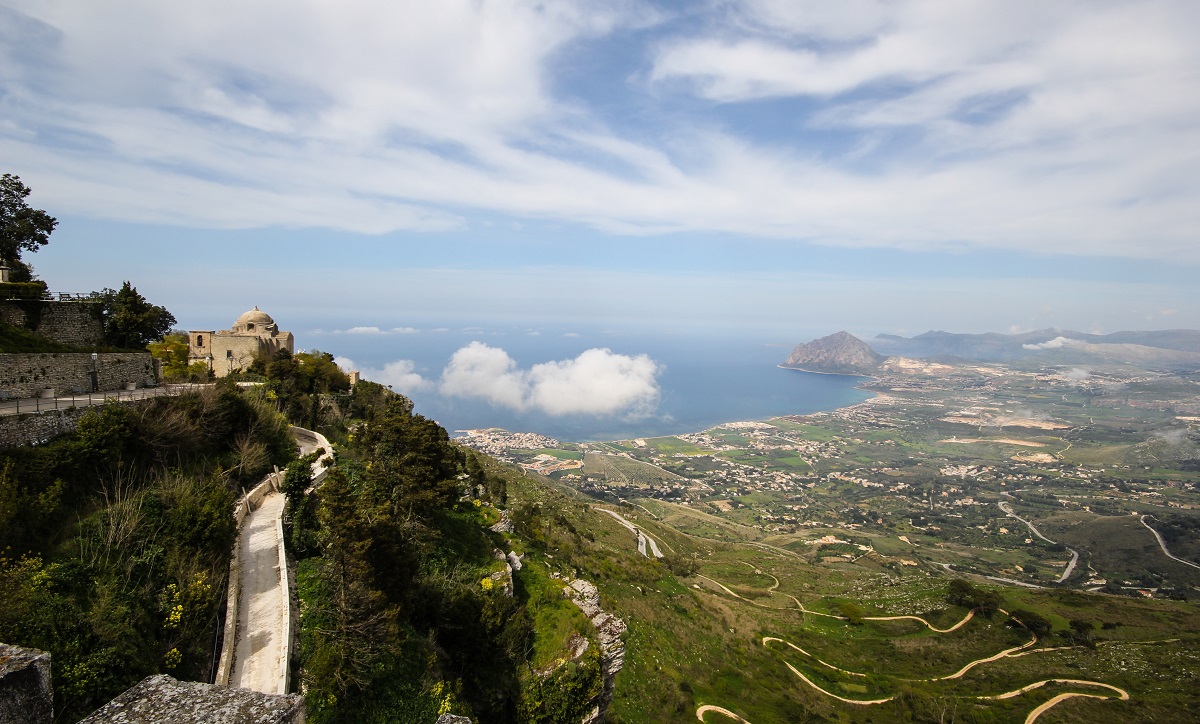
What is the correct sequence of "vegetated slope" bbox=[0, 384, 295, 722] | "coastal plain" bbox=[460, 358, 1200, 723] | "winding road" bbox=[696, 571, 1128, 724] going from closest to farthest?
"vegetated slope" bbox=[0, 384, 295, 722] < "winding road" bbox=[696, 571, 1128, 724] < "coastal plain" bbox=[460, 358, 1200, 723]

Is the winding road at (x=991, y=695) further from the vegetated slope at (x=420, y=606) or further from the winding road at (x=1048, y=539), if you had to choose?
the winding road at (x=1048, y=539)

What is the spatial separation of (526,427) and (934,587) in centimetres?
15747

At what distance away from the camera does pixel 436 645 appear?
46.2 feet

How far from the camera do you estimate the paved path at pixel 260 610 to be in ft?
33.5

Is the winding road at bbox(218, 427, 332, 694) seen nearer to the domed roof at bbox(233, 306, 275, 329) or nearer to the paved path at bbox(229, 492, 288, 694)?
the paved path at bbox(229, 492, 288, 694)

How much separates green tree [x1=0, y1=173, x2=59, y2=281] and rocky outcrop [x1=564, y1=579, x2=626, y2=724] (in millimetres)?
26296

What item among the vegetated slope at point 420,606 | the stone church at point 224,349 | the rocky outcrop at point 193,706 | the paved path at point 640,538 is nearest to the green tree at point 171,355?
the stone church at point 224,349

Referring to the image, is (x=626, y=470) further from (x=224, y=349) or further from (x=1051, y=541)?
(x=224, y=349)

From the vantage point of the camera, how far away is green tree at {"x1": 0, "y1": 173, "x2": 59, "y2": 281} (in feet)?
70.0

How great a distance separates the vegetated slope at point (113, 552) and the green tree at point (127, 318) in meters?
9.56

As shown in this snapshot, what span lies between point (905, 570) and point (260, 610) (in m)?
69.8

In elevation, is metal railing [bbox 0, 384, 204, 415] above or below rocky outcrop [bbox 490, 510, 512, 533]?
above

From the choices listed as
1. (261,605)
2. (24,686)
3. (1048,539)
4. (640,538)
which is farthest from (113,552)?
(1048,539)

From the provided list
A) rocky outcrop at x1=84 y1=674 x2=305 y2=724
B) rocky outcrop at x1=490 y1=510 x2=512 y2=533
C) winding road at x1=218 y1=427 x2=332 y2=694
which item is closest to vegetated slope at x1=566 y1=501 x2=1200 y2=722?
rocky outcrop at x1=490 y1=510 x2=512 y2=533
